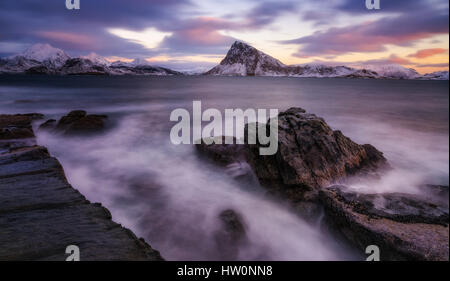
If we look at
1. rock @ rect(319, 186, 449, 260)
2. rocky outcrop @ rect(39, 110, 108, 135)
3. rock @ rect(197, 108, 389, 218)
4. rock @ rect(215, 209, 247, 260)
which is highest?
rocky outcrop @ rect(39, 110, 108, 135)

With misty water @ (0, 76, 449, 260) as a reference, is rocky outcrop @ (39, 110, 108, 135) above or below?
above

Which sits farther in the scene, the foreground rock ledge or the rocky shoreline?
the rocky shoreline

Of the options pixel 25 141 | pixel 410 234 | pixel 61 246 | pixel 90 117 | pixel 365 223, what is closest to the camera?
pixel 61 246

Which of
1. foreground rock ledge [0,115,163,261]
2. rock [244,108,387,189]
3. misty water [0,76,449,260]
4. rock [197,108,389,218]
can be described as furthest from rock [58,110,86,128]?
rock [244,108,387,189]

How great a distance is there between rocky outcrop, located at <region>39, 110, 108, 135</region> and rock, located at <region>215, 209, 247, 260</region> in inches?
390

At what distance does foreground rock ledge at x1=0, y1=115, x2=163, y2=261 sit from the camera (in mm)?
3166

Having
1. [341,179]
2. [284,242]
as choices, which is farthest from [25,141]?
[341,179]

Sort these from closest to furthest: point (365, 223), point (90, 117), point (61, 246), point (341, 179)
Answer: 1. point (61, 246)
2. point (365, 223)
3. point (341, 179)
4. point (90, 117)

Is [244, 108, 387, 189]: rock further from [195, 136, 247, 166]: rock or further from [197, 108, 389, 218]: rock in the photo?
[195, 136, 247, 166]: rock

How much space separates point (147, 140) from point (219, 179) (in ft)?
18.9

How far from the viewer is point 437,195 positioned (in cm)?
344
